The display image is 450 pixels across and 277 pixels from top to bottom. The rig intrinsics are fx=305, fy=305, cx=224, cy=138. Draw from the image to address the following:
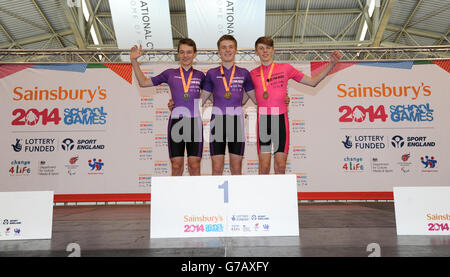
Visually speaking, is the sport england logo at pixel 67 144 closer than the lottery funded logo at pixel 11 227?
No

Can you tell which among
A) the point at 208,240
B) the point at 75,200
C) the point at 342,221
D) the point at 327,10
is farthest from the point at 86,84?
the point at 327,10

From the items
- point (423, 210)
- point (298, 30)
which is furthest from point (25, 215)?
point (298, 30)

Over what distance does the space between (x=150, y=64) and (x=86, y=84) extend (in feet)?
4.23

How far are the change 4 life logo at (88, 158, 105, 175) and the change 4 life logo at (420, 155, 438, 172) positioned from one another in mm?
→ 5957

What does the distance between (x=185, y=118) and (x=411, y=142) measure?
459cm

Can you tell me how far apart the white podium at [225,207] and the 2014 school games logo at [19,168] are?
14.5 ft

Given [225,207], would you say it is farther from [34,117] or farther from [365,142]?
[34,117]

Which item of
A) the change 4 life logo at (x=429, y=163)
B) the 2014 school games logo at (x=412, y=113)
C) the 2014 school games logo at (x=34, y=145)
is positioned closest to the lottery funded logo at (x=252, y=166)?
the 2014 school games logo at (x=412, y=113)

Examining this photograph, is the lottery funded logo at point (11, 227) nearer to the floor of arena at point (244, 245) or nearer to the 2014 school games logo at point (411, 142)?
the floor of arena at point (244, 245)

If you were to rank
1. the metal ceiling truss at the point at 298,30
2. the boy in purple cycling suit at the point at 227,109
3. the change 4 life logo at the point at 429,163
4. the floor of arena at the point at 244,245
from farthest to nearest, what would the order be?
the metal ceiling truss at the point at 298,30 < the change 4 life logo at the point at 429,163 < the boy in purple cycling suit at the point at 227,109 < the floor of arena at the point at 244,245

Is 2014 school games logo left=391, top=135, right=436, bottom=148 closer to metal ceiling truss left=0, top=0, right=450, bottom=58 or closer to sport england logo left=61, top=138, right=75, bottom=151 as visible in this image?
metal ceiling truss left=0, top=0, right=450, bottom=58

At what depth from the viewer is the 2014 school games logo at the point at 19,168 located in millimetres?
5664

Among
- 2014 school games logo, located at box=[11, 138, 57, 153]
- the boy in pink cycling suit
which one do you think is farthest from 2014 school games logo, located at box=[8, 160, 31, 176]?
the boy in pink cycling suit

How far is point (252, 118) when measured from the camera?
226 inches
